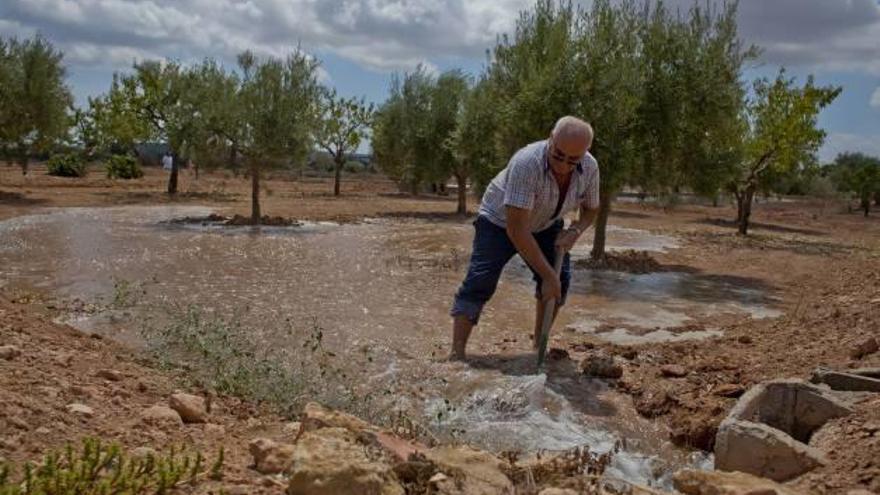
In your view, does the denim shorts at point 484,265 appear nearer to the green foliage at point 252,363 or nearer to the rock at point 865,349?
the green foliage at point 252,363

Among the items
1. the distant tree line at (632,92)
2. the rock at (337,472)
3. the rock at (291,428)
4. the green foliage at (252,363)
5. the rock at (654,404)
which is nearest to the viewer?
the rock at (337,472)

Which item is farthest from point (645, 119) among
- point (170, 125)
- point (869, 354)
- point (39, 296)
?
point (170, 125)

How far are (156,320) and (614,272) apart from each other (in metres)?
7.93

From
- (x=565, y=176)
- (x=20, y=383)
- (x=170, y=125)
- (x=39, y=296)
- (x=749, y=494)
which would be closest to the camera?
(x=749, y=494)

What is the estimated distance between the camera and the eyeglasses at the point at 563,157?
488cm

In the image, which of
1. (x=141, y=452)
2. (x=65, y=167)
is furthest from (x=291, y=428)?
(x=65, y=167)

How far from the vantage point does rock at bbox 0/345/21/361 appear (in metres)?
3.97

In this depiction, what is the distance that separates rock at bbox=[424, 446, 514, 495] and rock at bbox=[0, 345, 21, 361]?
224 cm

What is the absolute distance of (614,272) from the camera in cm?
1283

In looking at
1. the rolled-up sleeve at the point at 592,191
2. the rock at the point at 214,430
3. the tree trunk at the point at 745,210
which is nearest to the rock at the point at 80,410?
the rock at the point at 214,430

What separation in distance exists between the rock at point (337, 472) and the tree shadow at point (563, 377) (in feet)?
7.34

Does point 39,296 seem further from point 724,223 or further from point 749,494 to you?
point 724,223

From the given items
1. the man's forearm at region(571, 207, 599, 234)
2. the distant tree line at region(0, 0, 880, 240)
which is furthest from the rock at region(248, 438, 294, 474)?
the distant tree line at region(0, 0, 880, 240)

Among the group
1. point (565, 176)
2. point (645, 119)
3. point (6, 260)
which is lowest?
point (6, 260)
